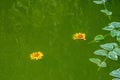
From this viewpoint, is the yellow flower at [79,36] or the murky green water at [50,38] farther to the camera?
the yellow flower at [79,36]

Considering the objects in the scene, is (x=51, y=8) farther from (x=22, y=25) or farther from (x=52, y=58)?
A: (x=52, y=58)

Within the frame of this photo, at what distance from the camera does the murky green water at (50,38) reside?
164cm

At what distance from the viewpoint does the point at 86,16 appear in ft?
6.84

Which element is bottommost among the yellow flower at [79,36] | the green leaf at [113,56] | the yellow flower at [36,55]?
the yellow flower at [36,55]

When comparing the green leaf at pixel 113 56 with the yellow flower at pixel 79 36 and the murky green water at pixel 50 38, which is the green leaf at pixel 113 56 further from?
the yellow flower at pixel 79 36

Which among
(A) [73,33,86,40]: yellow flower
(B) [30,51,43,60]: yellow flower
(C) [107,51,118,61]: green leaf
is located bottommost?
(B) [30,51,43,60]: yellow flower

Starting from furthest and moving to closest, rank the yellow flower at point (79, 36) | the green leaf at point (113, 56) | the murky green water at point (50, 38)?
the yellow flower at point (79, 36) < the murky green water at point (50, 38) < the green leaf at point (113, 56)

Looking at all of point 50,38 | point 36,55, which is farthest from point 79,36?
point 36,55

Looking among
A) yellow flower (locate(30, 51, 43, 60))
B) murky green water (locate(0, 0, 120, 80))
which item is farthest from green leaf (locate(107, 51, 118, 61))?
yellow flower (locate(30, 51, 43, 60))

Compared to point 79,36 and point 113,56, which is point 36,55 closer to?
point 79,36

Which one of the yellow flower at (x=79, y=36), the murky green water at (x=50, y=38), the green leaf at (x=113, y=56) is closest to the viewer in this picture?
the green leaf at (x=113, y=56)

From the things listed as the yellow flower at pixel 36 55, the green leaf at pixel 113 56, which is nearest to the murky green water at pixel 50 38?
the yellow flower at pixel 36 55

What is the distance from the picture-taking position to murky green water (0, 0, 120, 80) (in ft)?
5.40

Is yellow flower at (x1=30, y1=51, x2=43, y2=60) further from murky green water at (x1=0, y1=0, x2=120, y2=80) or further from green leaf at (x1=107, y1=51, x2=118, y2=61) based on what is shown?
green leaf at (x1=107, y1=51, x2=118, y2=61)
